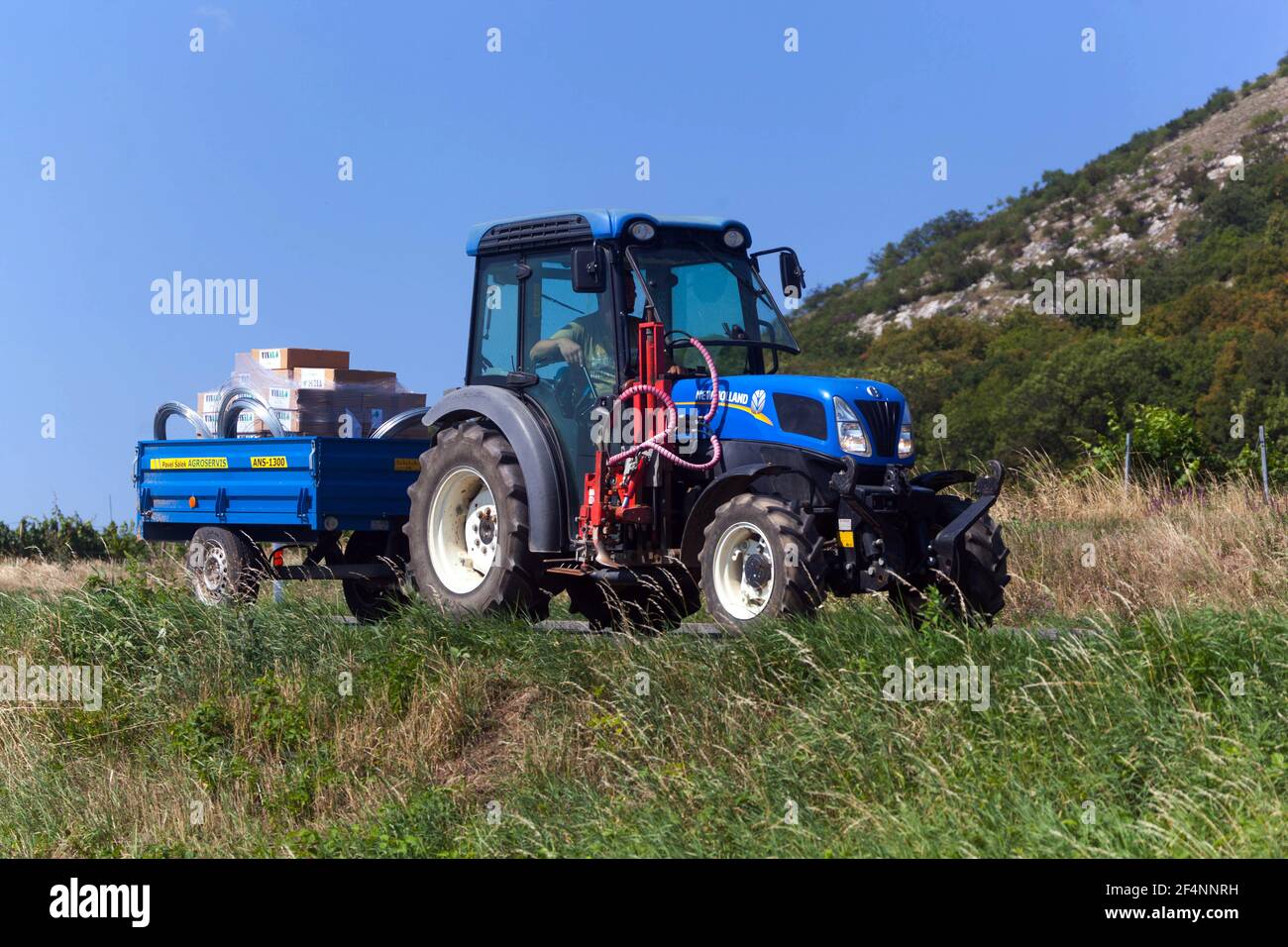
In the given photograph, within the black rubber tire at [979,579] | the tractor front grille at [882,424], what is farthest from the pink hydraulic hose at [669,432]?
the black rubber tire at [979,579]

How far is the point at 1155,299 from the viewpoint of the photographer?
48531 millimetres

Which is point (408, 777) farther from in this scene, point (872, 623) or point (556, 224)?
→ point (556, 224)

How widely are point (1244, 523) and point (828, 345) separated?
4244cm

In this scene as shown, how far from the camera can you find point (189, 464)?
551 inches

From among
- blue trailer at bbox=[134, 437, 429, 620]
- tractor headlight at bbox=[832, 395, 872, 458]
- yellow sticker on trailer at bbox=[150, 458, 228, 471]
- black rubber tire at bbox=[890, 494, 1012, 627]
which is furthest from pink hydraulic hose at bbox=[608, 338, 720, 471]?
yellow sticker on trailer at bbox=[150, 458, 228, 471]

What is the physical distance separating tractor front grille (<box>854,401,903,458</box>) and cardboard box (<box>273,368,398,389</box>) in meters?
5.78

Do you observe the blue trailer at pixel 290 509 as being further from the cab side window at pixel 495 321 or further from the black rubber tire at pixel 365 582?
the cab side window at pixel 495 321

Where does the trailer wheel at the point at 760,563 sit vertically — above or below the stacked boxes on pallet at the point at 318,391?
below

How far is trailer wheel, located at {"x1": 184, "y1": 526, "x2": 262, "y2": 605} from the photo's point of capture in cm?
1310

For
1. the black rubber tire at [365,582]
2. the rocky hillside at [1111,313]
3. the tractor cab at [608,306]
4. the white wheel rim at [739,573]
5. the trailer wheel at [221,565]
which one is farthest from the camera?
the rocky hillside at [1111,313]

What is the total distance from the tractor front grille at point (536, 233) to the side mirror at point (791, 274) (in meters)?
1.45

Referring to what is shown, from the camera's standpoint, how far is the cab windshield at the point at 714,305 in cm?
1045
